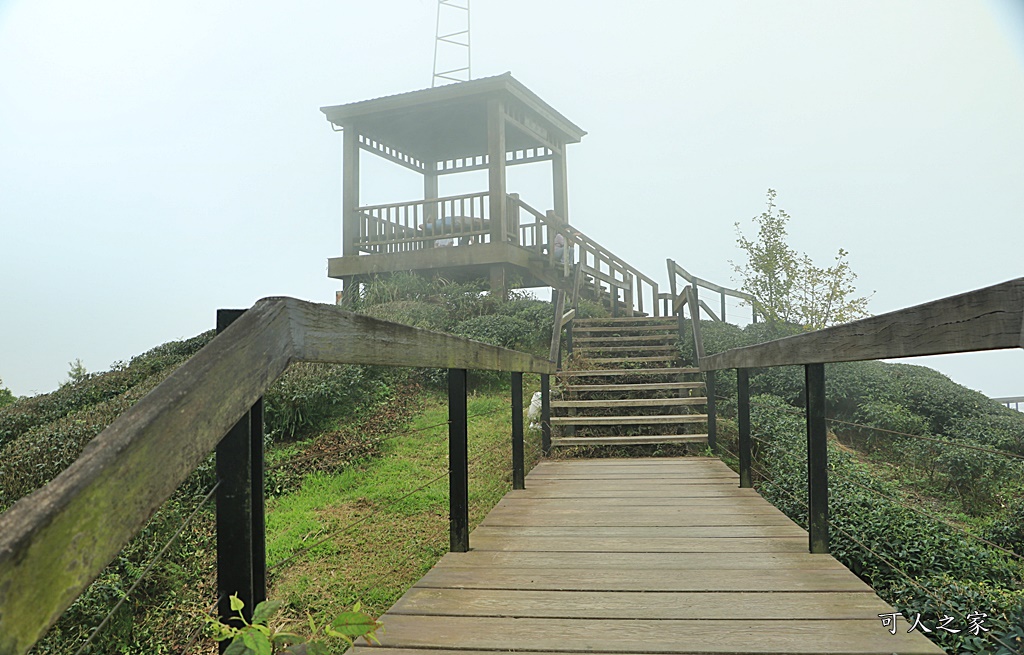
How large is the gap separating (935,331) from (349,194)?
46.7ft

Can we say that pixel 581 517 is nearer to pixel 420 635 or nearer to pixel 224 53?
pixel 420 635

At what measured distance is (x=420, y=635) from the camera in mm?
1945

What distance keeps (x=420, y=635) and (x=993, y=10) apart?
12.2 meters

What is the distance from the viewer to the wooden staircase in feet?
22.5

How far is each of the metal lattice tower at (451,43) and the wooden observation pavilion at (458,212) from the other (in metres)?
1.04

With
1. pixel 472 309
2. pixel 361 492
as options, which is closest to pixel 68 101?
pixel 472 309

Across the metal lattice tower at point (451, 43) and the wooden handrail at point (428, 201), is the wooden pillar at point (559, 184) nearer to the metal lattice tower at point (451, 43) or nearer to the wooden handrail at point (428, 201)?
the metal lattice tower at point (451, 43)

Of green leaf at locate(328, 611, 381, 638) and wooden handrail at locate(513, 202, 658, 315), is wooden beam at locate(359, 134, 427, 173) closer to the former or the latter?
wooden handrail at locate(513, 202, 658, 315)

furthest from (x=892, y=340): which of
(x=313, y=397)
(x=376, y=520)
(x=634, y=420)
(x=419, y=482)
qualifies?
(x=313, y=397)

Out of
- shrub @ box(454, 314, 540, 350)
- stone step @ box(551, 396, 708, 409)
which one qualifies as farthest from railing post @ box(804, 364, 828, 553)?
shrub @ box(454, 314, 540, 350)

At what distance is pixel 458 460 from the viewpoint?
108 inches

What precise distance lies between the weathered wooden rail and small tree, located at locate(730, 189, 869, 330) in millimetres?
8258

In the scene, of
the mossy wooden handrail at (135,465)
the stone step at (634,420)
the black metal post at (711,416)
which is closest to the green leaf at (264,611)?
the mossy wooden handrail at (135,465)

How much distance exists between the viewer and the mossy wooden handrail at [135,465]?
667 mm
